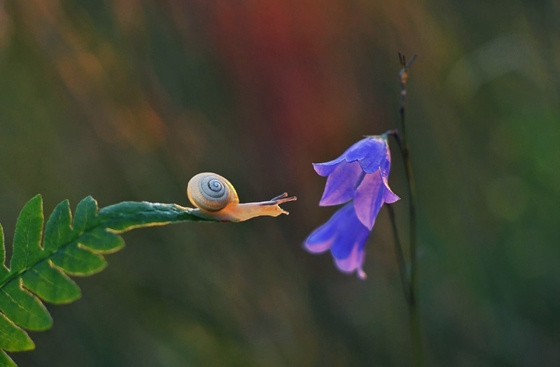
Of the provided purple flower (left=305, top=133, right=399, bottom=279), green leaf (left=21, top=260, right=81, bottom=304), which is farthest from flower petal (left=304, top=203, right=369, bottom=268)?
green leaf (left=21, top=260, right=81, bottom=304)

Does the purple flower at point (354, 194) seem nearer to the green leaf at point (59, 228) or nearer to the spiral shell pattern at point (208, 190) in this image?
the spiral shell pattern at point (208, 190)

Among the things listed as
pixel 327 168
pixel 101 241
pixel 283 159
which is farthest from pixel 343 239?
pixel 283 159

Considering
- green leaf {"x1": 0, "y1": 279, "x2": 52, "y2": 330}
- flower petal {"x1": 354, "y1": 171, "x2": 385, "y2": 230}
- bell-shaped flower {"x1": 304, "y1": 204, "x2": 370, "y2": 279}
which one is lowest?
bell-shaped flower {"x1": 304, "y1": 204, "x2": 370, "y2": 279}

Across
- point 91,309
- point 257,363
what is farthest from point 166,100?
point 257,363

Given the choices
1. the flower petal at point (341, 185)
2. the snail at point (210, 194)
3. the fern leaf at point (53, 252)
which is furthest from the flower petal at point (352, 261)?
the fern leaf at point (53, 252)

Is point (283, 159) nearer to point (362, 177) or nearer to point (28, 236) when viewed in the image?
point (362, 177)

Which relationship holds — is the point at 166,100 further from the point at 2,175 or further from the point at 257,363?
the point at 257,363

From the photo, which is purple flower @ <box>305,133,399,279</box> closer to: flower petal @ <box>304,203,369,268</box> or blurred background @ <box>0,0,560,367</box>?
flower petal @ <box>304,203,369,268</box>
